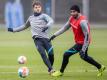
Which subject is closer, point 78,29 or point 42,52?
point 78,29

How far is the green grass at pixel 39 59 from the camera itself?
17.7m

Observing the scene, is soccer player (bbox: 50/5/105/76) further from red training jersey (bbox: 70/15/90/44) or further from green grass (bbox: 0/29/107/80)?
green grass (bbox: 0/29/107/80)

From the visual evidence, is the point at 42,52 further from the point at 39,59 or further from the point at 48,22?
the point at 39,59

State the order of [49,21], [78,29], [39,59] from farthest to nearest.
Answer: [39,59], [49,21], [78,29]

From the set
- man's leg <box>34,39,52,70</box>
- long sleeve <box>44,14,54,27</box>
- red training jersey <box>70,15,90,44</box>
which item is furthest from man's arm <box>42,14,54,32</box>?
red training jersey <box>70,15,90,44</box>

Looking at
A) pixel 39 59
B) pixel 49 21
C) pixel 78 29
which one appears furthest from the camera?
pixel 39 59

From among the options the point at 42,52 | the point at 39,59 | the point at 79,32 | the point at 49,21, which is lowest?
the point at 39,59

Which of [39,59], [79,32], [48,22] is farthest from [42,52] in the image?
[39,59]

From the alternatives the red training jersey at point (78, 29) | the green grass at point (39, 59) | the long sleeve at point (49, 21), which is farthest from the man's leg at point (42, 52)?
the red training jersey at point (78, 29)

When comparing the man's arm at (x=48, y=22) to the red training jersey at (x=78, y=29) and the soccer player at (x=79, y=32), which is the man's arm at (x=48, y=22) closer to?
the soccer player at (x=79, y=32)

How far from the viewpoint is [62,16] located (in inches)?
1977

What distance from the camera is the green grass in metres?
17.7

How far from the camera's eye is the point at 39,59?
23.2 m

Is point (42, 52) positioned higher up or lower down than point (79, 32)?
lower down
